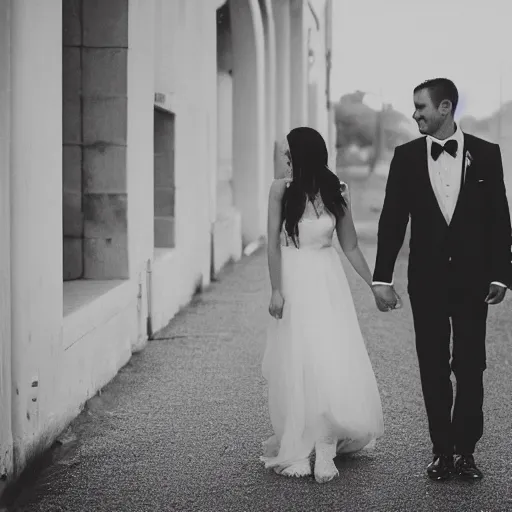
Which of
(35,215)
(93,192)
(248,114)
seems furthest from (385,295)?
(248,114)

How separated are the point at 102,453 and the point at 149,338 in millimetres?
3617

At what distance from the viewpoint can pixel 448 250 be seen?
15.6 ft

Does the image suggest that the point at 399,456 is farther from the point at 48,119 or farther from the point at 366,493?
the point at 48,119

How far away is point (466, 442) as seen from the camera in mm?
4832

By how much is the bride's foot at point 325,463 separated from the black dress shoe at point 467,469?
57 centimetres

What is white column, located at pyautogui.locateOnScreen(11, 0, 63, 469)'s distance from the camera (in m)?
4.75

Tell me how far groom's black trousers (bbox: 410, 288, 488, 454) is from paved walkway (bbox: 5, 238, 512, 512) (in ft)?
0.79

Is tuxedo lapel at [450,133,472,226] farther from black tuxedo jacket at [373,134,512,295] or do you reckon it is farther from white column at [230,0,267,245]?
white column at [230,0,267,245]

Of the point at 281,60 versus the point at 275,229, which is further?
the point at 281,60

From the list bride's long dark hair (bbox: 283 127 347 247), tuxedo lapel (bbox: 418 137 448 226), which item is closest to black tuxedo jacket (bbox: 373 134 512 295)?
tuxedo lapel (bbox: 418 137 448 226)

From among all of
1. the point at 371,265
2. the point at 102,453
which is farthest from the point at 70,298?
the point at 371,265

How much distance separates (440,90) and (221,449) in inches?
85.5

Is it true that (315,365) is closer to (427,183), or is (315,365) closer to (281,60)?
(427,183)

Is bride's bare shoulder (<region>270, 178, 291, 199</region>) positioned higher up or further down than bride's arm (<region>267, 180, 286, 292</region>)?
higher up
